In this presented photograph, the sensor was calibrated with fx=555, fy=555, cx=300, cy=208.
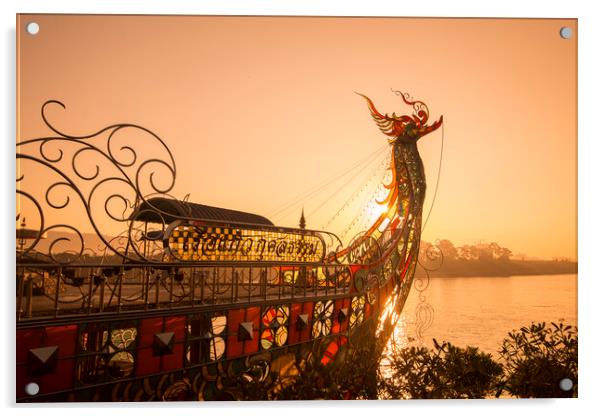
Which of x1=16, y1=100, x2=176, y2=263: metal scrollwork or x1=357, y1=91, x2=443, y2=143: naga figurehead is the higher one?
x1=357, y1=91, x2=443, y2=143: naga figurehead

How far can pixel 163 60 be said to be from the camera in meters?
2.68

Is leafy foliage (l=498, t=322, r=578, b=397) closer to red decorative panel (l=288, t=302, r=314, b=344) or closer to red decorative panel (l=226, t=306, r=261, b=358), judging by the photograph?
red decorative panel (l=288, t=302, r=314, b=344)

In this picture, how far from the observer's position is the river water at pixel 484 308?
106 inches

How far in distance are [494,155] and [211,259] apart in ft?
4.87

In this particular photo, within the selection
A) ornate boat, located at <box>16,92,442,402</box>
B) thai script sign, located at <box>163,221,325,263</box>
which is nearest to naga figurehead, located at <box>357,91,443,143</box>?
ornate boat, located at <box>16,92,442,402</box>

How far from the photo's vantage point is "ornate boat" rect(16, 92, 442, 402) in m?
2.32

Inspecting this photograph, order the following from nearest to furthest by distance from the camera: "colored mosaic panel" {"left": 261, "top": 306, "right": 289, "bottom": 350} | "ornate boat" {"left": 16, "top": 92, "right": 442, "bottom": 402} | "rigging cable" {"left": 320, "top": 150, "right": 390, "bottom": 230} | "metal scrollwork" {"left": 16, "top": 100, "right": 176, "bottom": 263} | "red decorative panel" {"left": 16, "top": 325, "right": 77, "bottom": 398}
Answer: "red decorative panel" {"left": 16, "top": 325, "right": 77, "bottom": 398} → "ornate boat" {"left": 16, "top": 92, "right": 442, "bottom": 402} → "metal scrollwork" {"left": 16, "top": 100, "right": 176, "bottom": 263} → "colored mosaic panel" {"left": 261, "top": 306, "right": 289, "bottom": 350} → "rigging cable" {"left": 320, "top": 150, "right": 390, "bottom": 230}

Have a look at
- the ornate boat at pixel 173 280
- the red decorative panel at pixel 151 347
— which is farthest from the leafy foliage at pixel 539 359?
the red decorative panel at pixel 151 347

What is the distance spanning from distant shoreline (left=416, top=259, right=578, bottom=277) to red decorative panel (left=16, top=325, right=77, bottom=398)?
161 centimetres

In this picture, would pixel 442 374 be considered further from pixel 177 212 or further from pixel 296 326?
pixel 177 212

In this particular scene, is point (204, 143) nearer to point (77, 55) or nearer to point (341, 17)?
point (77, 55)
